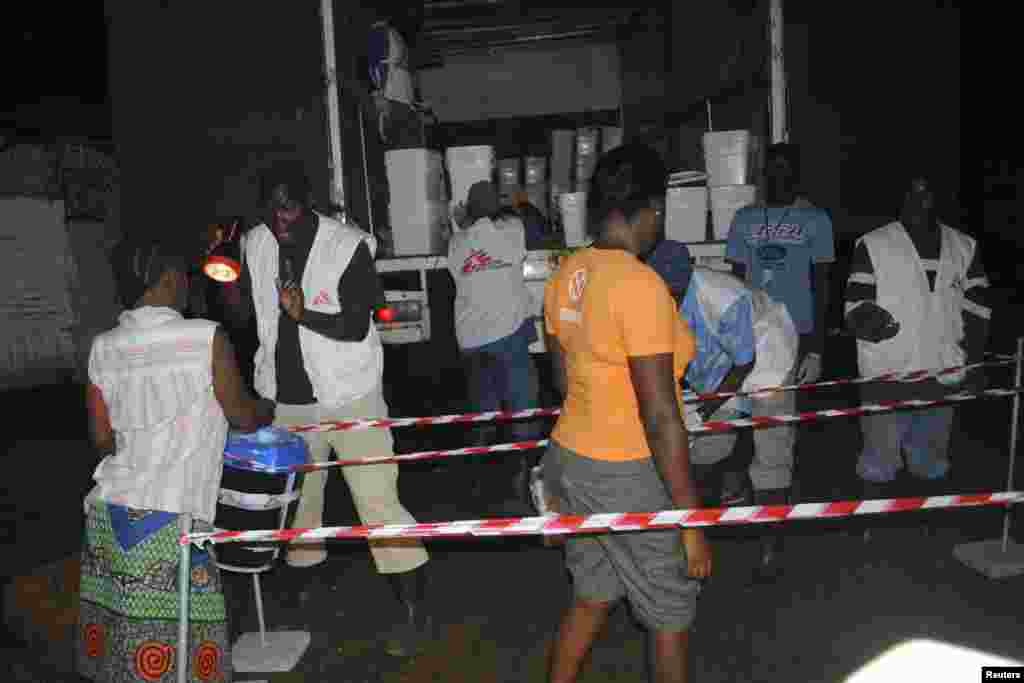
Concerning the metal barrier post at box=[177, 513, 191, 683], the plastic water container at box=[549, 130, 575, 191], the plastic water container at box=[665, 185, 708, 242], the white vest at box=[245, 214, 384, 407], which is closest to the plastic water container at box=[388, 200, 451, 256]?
the plastic water container at box=[665, 185, 708, 242]

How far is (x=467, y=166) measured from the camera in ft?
20.3

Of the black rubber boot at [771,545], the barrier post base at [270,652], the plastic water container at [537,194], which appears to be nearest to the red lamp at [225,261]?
the barrier post base at [270,652]

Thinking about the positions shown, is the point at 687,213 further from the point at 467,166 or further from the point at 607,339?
the point at 607,339

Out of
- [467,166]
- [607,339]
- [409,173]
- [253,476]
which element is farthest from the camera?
[467,166]

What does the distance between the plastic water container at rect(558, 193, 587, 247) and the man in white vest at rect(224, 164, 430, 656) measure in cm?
283

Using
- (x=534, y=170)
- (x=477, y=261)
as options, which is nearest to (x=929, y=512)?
(x=477, y=261)

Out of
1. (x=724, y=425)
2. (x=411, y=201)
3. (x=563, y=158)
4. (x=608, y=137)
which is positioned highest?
(x=608, y=137)

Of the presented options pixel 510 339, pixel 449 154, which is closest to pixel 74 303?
pixel 449 154

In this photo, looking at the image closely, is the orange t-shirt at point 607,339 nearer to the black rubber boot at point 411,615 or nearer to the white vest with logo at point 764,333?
the white vest with logo at point 764,333

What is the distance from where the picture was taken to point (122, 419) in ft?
8.84

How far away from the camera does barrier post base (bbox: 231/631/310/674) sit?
3.52 m

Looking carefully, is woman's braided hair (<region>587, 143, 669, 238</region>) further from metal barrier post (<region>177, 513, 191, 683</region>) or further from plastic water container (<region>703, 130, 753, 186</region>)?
plastic water container (<region>703, 130, 753, 186</region>)

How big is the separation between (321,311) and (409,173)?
8.51 feet

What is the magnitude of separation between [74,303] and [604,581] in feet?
37.8
